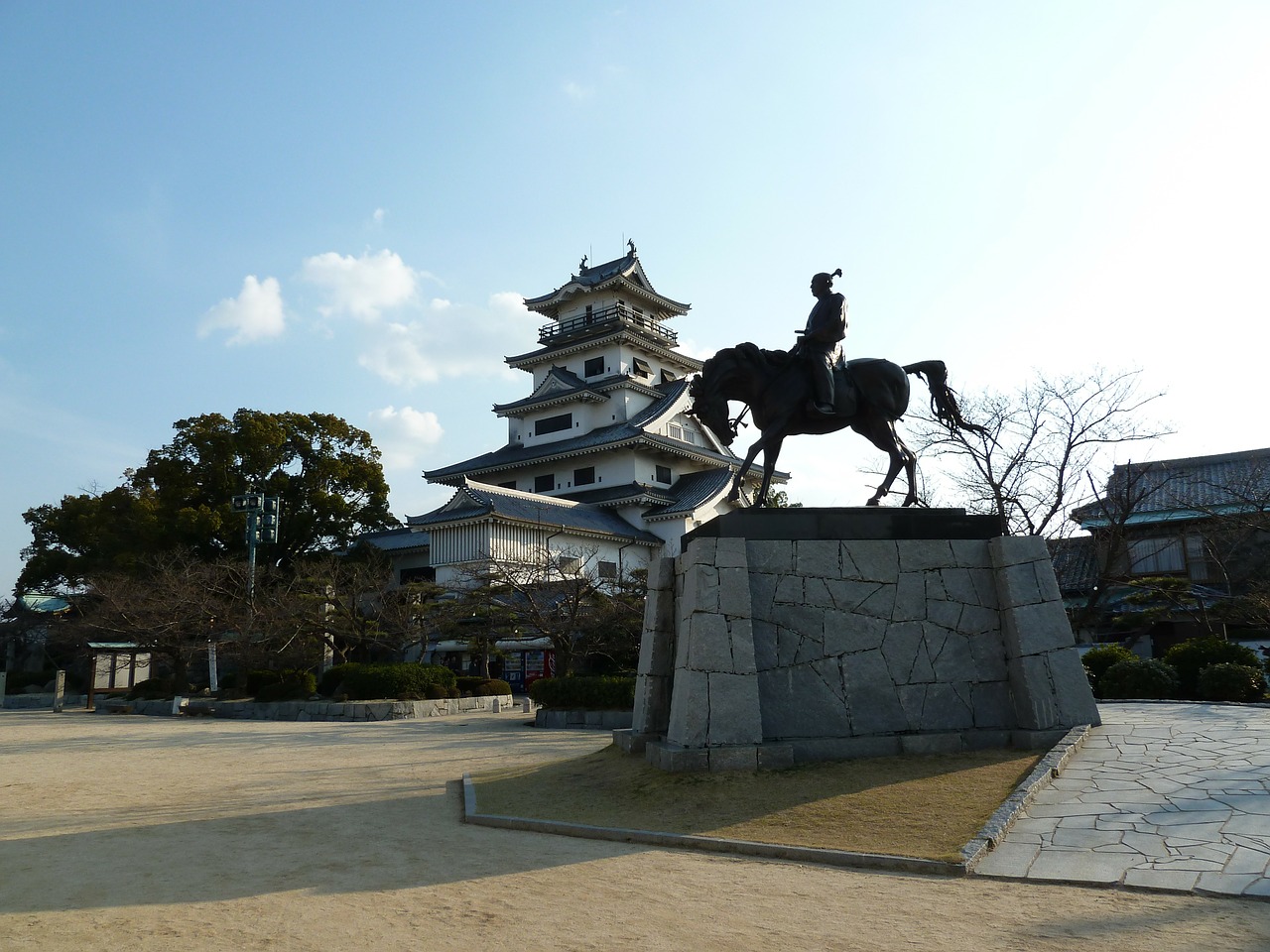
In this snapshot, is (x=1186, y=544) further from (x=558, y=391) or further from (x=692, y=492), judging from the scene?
(x=558, y=391)

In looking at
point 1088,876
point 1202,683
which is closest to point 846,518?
point 1088,876

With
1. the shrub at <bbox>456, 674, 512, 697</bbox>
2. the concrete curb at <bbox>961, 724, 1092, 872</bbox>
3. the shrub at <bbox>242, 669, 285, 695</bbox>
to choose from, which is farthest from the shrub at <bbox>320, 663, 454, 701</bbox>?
the concrete curb at <bbox>961, 724, 1092, 872</bbox>

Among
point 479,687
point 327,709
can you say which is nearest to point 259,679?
point 327,709

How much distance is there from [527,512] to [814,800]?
2806 cm

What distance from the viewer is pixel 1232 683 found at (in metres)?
12.5

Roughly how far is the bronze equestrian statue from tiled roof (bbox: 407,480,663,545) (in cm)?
2319

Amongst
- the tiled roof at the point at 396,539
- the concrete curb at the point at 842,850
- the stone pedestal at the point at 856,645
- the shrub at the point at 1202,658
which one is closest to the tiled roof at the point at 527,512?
the tiled roof at the point at 396,539

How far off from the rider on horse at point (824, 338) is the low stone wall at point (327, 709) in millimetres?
14858

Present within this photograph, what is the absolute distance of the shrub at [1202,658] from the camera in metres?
13.6

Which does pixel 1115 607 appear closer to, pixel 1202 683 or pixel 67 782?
pixel 1202 683

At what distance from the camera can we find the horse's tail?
10.9m

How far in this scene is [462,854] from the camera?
21.4 ft

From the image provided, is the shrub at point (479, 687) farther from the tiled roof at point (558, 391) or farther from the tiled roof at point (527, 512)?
the tiled roof at point (558, 391)

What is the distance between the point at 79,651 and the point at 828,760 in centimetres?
3207
